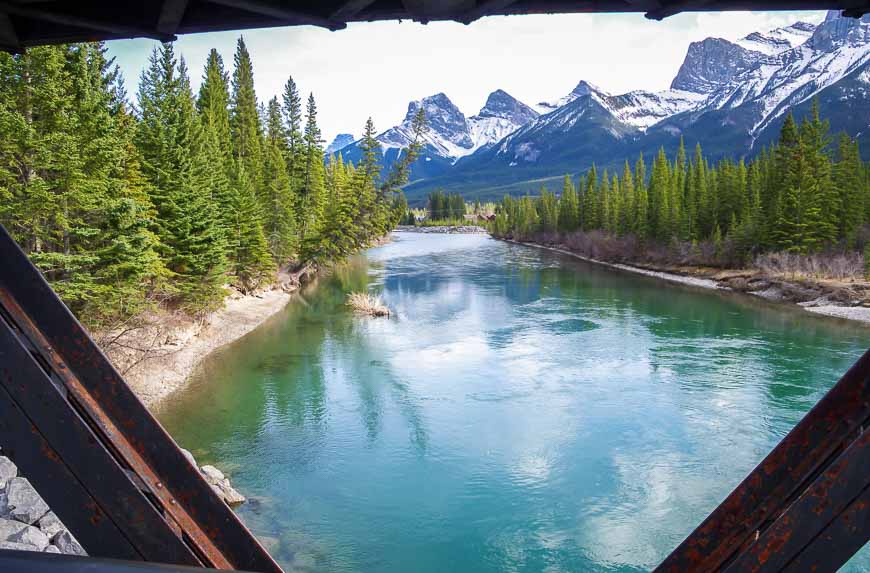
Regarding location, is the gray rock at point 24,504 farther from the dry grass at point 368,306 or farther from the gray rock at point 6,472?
the dry grass at point 368,306

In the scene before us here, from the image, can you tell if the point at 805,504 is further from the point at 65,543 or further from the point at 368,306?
the point at 368,306

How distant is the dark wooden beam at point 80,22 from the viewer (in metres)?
3.46

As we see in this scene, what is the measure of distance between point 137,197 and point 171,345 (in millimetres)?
6622

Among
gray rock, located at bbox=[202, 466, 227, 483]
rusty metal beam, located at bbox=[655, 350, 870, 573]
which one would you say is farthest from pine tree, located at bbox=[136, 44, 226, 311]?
rusty metal beam, located at bbox=[655, 350, 870, 573]

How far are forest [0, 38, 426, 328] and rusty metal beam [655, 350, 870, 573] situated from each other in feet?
66.5

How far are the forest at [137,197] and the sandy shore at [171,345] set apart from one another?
3.86 feet

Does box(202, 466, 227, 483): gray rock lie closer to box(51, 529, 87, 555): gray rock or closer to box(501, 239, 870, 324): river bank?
box(51, 529, 87, 555): gray rock

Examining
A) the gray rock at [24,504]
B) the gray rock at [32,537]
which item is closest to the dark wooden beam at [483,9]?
the gray rock at [32,537]

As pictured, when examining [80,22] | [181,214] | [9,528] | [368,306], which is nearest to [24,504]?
[9,528]

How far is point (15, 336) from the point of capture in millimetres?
2178

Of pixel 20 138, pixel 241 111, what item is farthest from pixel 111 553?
pixel 241 111

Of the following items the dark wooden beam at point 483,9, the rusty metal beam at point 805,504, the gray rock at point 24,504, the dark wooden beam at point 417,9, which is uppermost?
the dark wooden beam at point 417,9

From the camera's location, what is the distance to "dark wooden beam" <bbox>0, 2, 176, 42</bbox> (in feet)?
11.3

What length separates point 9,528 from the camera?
8750mm
